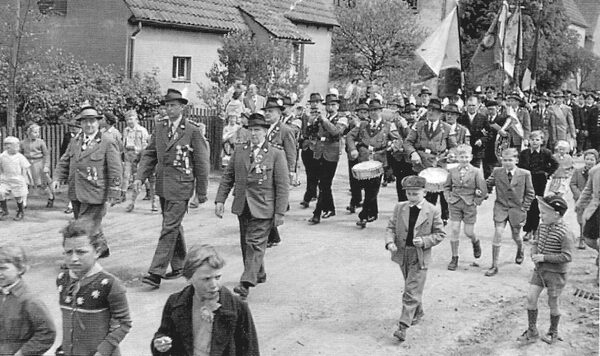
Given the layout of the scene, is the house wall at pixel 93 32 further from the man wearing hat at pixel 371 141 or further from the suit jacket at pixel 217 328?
the suit jacket at pixel 217 328

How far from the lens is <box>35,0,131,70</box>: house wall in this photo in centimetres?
2241

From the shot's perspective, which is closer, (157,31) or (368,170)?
(368,170)

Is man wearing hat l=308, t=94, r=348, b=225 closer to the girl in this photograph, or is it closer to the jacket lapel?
the girl

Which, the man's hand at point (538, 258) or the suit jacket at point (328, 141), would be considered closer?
the man's hand at point (538, 258)

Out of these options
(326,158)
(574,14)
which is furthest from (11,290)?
(574,14)

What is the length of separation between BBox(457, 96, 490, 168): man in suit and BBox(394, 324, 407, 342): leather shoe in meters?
8.20

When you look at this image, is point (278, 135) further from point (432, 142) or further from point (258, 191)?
point (258, 191)

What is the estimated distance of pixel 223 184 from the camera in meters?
9.43

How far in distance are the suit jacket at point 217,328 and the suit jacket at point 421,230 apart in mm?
3658

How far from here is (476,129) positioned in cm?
1602

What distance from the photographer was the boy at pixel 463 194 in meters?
10.8

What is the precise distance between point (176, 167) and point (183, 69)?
15.6 metres

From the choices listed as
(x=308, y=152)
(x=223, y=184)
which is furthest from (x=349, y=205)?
(x=223, y=184)

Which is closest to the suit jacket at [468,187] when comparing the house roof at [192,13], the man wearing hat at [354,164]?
the man wearing hat at [354,164]
